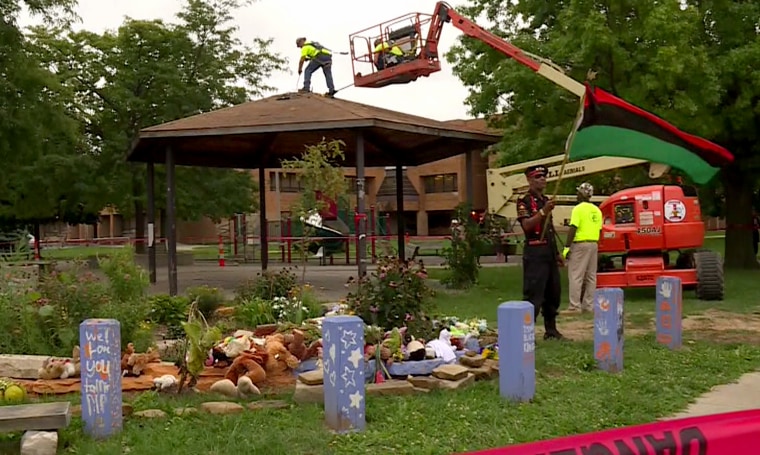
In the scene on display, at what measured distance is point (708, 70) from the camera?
16.0m

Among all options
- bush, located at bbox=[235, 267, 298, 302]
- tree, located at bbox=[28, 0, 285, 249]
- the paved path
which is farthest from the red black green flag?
tree, located at bbox=[28, 0, 285, 249]

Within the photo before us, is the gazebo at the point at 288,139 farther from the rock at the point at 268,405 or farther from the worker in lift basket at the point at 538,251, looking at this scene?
the rock at the point at 268,405

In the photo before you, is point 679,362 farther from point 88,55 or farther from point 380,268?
point 88,55

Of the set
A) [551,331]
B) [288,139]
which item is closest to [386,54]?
[288,139]

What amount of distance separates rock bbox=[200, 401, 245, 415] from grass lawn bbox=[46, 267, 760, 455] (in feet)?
0.27

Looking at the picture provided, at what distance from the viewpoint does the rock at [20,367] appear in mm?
7211

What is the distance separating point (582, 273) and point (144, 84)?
2103cm

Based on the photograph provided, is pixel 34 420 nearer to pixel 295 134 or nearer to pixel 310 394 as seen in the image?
pixel 310 394

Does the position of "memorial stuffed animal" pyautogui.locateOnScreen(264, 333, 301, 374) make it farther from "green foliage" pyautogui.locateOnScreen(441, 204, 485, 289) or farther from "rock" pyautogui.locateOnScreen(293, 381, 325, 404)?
"green foliage" pyautogui.locateOnScreen(441, 204, 485, 289)

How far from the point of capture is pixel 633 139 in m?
11.2

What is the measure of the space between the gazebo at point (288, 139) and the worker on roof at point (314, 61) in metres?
0.72

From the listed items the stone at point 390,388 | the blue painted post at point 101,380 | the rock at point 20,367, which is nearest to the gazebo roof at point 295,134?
the rock at point 20,367

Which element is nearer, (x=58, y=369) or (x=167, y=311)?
(x=58, y=369)

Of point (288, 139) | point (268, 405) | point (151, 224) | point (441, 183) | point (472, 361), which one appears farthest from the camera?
point (441, 183)
